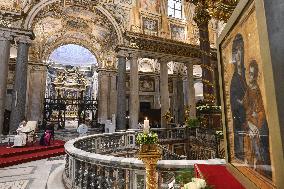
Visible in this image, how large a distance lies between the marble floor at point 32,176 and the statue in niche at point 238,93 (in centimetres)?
440

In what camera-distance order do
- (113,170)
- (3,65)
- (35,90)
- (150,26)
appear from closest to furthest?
(113,170), (3,65), (150,26), (35,90)

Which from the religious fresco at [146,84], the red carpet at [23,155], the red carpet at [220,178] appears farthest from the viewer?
the religious fresco at [146,84]

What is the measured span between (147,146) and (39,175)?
508 cm

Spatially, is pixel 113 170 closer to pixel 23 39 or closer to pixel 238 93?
pixel 238 93

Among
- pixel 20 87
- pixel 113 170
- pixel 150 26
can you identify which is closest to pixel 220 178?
pixel 113 170

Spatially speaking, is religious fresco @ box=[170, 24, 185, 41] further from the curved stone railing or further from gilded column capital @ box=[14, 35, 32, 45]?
the curved stone railing

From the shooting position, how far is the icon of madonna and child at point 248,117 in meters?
1.80

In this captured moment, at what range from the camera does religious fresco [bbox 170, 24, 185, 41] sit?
20312 mm

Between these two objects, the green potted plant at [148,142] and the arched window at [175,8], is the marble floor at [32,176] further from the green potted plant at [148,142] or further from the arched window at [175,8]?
the arched window at [175,8]

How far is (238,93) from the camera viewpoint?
2.43 metres

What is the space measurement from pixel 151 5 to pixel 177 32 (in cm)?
341

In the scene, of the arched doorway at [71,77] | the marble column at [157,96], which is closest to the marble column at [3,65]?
the marble column at [157,96]

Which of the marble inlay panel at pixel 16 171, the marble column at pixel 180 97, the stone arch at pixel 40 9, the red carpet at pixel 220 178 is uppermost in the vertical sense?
the stone arch at pixel 40 9

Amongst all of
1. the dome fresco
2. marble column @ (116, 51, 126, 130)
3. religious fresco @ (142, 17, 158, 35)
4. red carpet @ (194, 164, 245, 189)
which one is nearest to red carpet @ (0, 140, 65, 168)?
marble column @ (116, 51, 126, 130)
